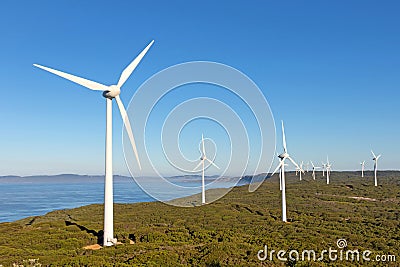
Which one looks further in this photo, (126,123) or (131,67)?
(131,67)

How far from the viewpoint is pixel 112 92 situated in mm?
29781

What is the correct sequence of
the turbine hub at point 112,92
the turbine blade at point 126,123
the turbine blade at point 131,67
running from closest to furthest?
1. the turbine blade at point 126,123
2. the turbine hub at point 112,92
3. the turbine blade at point 131,67

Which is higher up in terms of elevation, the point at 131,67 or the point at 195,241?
the point at 131,67

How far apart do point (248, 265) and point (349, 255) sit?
31.9 ft

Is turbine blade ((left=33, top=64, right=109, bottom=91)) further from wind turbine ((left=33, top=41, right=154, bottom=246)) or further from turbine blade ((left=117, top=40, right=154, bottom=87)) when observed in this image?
turbine blade ((left=117, top=40, right=154, bottom=87))

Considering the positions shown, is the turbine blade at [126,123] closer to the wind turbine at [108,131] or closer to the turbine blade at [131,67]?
the wind turbine at [108,131]

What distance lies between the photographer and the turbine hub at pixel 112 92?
29766mm

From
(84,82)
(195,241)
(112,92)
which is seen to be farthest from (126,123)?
(195,241)

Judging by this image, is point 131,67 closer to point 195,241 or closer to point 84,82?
point 84,82

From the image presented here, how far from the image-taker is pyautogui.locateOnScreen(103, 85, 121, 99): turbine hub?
2977 centimetres

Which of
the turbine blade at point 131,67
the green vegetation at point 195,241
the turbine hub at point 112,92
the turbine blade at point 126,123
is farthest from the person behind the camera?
the turbine blade at point 131,67

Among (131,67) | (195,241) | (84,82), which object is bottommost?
(195,241)

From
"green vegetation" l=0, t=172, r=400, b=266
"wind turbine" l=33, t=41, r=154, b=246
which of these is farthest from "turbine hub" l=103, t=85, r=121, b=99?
"green vegetation" l=0, t=172, r=400, b=266

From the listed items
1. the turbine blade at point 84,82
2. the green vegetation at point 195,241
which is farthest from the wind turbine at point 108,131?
the green vegetation at point 195,241
